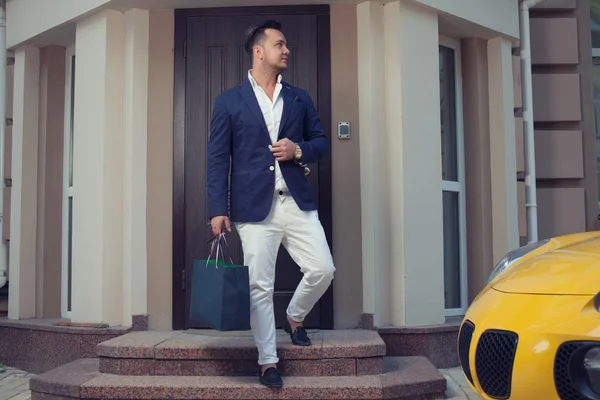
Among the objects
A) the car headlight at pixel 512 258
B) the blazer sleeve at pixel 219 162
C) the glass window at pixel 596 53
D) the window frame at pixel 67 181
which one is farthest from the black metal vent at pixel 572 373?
the glass window at pixel 596 53

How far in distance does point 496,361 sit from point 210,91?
3.87 meters

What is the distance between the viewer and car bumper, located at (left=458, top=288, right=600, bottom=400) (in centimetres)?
268

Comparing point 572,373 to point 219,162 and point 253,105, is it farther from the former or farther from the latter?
point 253,105

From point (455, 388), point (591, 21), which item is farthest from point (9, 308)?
point (591, 21)

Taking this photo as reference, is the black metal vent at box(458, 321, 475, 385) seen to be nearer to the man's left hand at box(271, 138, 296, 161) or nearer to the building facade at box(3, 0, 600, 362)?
the man's left hand at box(271, 138, 296, 161)

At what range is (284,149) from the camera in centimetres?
457

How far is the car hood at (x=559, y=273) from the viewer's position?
9.43ft

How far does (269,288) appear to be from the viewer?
4512 millimetres

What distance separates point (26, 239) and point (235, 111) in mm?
3174

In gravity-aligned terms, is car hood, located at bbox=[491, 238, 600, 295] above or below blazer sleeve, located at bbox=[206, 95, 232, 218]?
below

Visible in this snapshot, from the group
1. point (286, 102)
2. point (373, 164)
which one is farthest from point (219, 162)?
point (373, 164)

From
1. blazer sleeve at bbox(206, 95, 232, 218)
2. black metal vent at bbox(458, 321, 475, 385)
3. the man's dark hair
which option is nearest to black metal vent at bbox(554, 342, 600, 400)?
black metal vent at bbox(458, 321, 475, 385)

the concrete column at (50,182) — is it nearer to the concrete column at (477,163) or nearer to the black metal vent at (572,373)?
the concrete column at (477,163)

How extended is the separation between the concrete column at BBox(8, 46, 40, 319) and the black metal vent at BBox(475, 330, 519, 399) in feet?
16.3
